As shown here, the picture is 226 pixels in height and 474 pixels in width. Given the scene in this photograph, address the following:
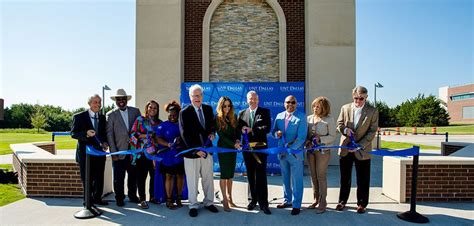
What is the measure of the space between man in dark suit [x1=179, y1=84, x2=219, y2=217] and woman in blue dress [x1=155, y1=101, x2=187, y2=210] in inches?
8.3

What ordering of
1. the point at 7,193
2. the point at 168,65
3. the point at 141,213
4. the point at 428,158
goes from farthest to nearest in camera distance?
1. the point at 168,65
2. the point at 7,193
3. the point at 428,158
4. the point at 141,213

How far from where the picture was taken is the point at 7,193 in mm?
6859

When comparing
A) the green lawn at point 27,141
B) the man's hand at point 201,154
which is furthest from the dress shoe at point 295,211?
the green lawn at point 27,141

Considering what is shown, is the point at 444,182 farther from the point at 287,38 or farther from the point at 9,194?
the point at 9,194

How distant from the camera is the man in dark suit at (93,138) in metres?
5.57

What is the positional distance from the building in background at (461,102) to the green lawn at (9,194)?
304 ft

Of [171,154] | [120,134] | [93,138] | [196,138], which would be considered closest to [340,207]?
[196,138]

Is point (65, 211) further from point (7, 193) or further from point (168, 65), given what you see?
point (168, 65)

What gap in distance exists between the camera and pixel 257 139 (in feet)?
17.9

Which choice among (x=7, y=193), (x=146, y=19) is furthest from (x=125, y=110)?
(x=146, y=19)

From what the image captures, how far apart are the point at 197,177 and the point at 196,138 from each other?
2.15 feet

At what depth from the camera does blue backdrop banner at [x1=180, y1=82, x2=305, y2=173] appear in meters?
8.65

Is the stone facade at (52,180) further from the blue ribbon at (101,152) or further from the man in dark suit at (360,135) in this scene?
the man in dark suit at (360,135)

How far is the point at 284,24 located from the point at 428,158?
20.7 feet
